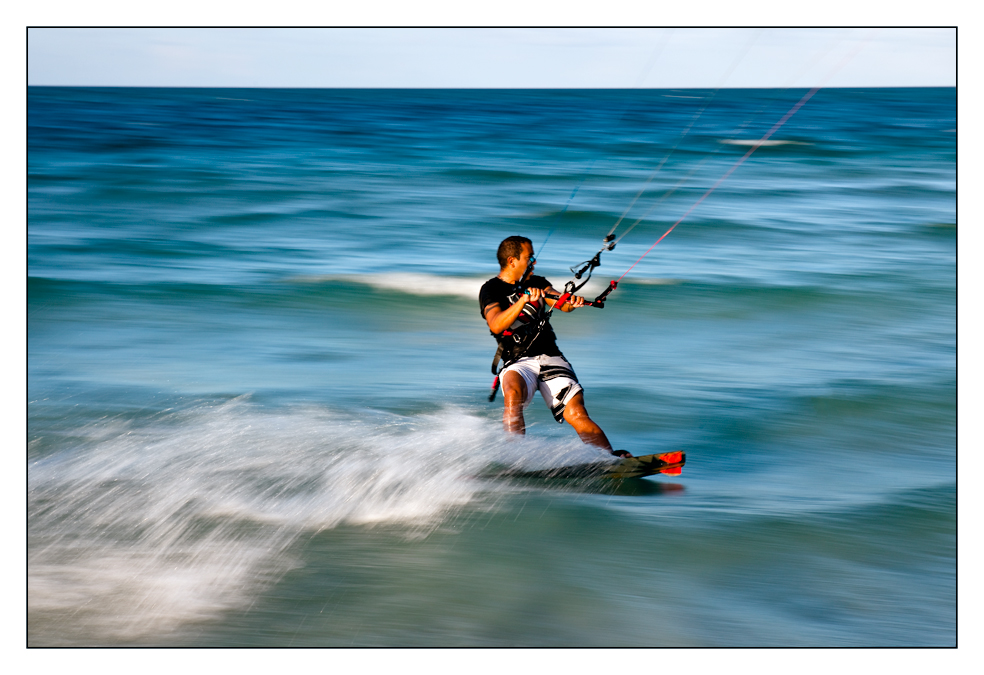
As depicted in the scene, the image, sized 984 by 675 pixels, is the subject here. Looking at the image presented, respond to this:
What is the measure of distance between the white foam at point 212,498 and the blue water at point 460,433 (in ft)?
0.08

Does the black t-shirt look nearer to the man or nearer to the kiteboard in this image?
the man

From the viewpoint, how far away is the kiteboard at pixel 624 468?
523cm

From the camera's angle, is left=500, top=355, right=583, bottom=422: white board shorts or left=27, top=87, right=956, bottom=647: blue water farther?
left=500, top=355, right=583, bottom=422: white board shorts

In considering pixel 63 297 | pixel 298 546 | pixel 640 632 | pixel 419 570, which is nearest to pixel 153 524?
pixel 298 546

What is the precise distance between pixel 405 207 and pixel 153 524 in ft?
40.6

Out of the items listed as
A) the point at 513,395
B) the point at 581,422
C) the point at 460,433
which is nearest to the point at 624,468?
the point at 581,422

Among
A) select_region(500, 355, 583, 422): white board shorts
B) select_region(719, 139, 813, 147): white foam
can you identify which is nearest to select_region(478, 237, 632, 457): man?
select_region(500, 355, 583, 422): white board shorts

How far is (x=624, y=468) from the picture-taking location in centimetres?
525

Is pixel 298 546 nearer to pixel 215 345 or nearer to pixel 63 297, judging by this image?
pixel 215 345

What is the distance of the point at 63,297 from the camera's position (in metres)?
10.4

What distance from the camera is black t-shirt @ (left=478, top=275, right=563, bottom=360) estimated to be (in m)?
5.00

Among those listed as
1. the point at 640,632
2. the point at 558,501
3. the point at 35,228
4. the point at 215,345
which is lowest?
the point at 640,632

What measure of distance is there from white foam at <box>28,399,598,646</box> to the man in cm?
37

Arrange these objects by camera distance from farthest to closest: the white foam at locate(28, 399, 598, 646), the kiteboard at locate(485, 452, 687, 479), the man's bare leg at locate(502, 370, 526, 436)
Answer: the kiteboard at locate(485, 452, 687, 479), the man's bare leg at locate(502, 370, 526, 436), the white foam at locate(28, 399, 598, 646)
